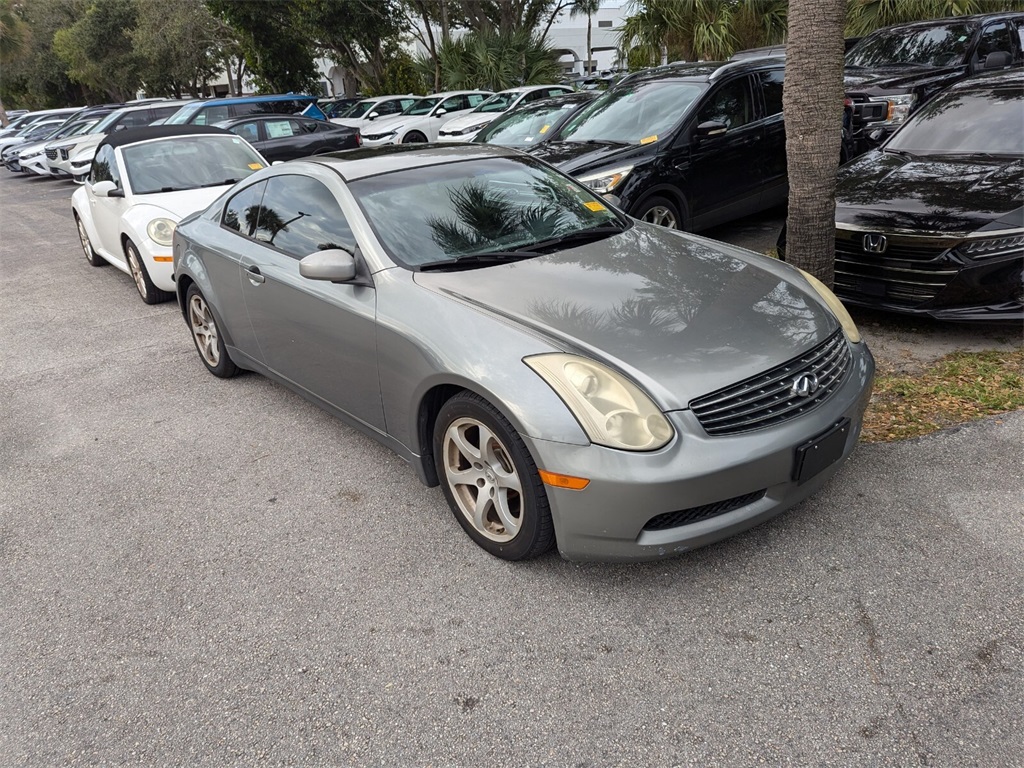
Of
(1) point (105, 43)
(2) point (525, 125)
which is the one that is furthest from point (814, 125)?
(1) point (105, 43)

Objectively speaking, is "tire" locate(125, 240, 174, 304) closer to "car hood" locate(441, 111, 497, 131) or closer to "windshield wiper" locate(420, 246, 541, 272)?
"windshield wiper" locate(420, 246, 541, 272)

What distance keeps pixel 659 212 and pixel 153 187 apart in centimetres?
482

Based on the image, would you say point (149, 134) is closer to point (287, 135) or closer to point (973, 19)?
point (287, 135)

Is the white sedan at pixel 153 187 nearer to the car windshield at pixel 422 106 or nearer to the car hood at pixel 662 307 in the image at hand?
the car hood at pixel 662 307

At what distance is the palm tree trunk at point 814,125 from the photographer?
458 centimetres

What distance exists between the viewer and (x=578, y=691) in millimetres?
2566

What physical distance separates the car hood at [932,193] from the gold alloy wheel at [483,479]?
3344 mm

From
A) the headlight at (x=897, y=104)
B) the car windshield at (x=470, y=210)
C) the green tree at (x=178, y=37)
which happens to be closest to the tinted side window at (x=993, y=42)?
the headlight at (x=897, y=104)

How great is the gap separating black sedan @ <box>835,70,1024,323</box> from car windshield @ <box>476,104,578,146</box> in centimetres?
431

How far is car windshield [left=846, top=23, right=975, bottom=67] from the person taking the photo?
1001 cm

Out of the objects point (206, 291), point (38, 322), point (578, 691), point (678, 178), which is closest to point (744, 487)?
point (578, 691)

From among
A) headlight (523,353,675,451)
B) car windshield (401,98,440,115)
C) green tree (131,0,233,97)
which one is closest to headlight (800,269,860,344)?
headlight (523,353,675,451)

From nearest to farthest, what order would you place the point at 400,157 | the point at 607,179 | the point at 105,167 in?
the point at 400,157
the point at 607,179
the point at 105,167

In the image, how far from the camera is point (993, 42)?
9953 mm
